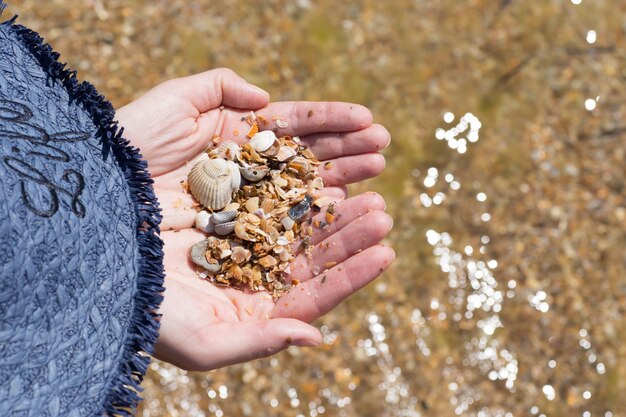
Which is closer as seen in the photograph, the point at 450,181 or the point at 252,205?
the point at 252,205

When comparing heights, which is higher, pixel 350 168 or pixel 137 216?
pixel 137 216

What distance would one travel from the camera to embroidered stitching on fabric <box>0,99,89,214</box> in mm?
1731

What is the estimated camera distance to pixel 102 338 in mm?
1842

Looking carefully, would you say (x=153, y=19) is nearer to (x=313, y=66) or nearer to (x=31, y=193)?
(x=313, y=66)

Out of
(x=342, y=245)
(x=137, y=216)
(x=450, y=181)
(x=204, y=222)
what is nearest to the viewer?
(x=137, y=216)

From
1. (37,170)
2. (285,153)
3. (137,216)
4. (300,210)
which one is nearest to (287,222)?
(300,210)

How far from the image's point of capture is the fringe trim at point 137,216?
1.91 metres

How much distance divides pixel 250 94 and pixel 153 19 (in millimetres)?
1650

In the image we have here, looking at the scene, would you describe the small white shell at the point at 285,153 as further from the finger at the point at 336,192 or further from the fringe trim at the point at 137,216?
the fringe trim at the point at 137,216

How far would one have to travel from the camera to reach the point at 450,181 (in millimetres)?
3697

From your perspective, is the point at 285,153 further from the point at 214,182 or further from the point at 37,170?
the point at 37,170

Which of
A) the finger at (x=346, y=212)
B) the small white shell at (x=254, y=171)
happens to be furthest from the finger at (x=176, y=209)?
the finger at (x=346, y=212)

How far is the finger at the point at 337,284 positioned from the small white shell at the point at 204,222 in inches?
17.8

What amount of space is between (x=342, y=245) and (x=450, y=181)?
1.63m
